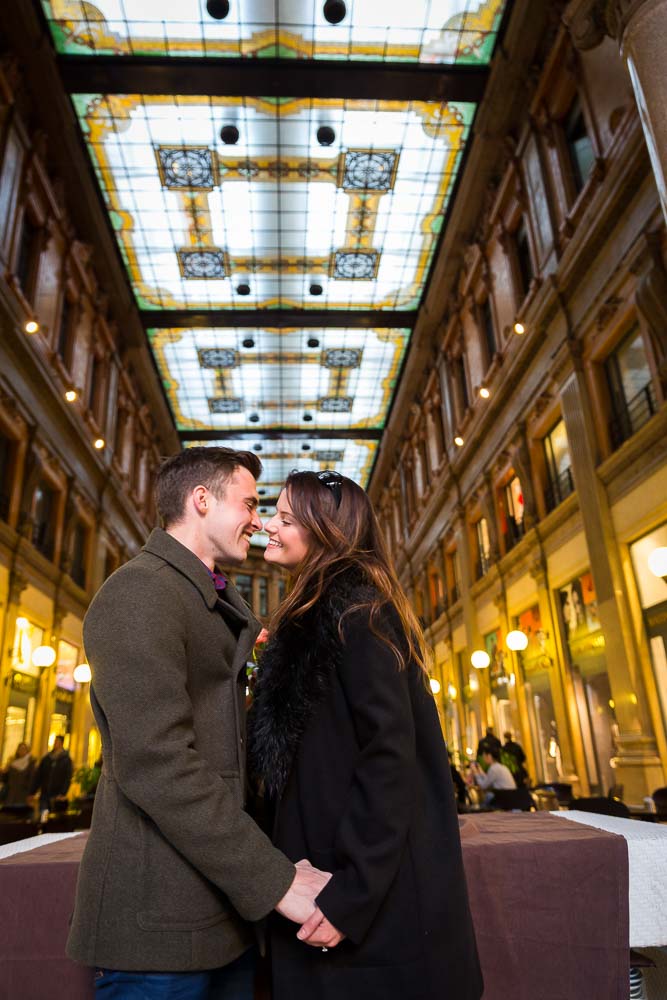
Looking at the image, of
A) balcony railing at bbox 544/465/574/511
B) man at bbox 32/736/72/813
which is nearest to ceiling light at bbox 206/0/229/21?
balcony railing at bbox 544/465/574/511

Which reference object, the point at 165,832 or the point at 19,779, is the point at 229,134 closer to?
the point at 19,779

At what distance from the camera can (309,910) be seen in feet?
4.47

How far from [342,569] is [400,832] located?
580 mm

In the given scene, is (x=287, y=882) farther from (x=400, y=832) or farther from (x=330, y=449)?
(x=330, y=449)

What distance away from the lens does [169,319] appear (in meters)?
18.6

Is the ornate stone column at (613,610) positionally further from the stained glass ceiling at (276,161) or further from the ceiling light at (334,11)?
the ceiling light at (334,11)

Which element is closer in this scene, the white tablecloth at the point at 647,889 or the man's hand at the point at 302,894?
the man's hand at the point at 302,894

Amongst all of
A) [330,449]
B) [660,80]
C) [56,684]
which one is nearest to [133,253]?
[56,684]

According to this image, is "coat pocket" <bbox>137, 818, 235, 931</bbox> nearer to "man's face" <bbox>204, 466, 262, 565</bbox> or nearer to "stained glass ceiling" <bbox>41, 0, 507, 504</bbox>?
"man's face" <bbox>204, 466, 262, 565</bbox>

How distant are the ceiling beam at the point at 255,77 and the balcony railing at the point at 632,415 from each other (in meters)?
7.03

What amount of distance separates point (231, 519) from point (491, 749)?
902 cm

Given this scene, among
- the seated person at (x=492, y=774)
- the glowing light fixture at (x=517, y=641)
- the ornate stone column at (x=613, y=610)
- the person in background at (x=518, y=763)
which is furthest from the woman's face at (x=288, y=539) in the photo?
the glowing light fixture at (x=517, y=641)

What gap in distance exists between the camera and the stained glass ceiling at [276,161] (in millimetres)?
11820

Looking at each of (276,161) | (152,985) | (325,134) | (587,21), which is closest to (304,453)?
(276,161)
